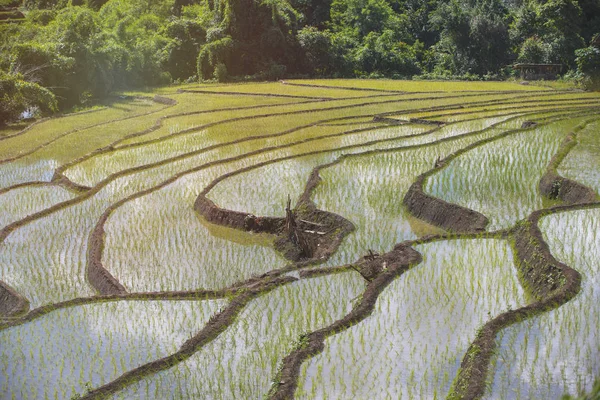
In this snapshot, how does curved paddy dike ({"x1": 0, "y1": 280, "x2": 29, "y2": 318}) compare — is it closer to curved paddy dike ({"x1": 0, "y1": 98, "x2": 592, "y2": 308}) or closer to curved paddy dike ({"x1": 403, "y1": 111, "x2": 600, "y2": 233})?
curved paddy dike ({"x1": 0, "y1": 98, "x2": 592, "y2": 308})

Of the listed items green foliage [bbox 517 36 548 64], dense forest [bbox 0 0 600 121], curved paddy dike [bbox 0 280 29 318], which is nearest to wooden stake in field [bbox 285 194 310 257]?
curved paddy dike [bbox 0 280 29 318]

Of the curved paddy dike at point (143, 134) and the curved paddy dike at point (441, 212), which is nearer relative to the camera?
the curved paddy dike at point (441, 212)

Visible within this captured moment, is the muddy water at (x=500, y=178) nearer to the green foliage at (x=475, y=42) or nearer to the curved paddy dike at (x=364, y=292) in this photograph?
the curved paddy dike at (x=364, y=292)

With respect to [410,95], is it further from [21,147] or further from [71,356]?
[71,356]

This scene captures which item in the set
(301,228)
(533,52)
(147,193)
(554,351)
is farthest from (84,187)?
(533,52)

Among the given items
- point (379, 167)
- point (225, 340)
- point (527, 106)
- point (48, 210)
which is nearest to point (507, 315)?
point (225, 340)

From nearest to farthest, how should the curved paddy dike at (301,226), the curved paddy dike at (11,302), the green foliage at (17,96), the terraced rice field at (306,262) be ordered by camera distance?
the terraced rice field at (306,262) < the curved paddy dike at (11,302) < the curved paddy dike at (301,226) < the green foliage at (17,96)

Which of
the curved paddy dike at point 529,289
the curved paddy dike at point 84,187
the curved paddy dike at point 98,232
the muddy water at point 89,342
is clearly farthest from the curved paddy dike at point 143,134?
the curved paddy dike at point 529,289
